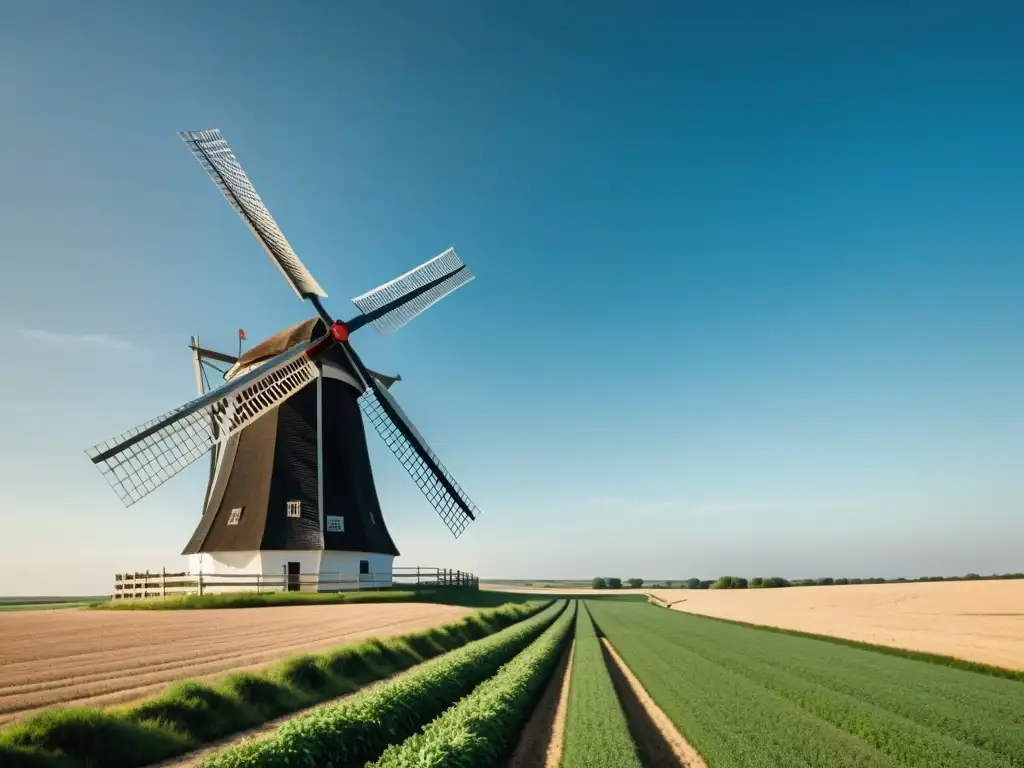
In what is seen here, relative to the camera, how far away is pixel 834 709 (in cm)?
1084

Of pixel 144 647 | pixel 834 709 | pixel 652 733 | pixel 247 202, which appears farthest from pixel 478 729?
pixel 247 202

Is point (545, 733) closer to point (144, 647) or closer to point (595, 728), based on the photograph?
point (595, 728)

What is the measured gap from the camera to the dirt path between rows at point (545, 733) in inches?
363

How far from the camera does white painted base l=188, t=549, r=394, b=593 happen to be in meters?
32.0

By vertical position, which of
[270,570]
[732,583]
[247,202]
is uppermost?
[247,202]

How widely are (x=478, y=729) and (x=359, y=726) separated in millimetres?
1745

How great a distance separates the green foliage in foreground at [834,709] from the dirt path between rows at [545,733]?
2.07 metres

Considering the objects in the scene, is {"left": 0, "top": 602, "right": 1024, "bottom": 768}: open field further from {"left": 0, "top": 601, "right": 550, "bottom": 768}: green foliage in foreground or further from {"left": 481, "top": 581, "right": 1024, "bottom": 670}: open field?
{"left": 481, "top": 581, "right": 1024, "bottom": 670}: open field

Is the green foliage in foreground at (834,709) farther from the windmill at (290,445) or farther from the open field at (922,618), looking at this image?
the windmill at (290,445)

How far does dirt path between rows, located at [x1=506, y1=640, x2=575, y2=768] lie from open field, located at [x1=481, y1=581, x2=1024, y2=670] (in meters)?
11.4

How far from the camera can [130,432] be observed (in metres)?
27.3

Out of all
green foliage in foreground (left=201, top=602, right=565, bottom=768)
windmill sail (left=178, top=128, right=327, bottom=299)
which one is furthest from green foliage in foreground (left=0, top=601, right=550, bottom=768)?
windmill sail (left=178, top=128, right=327, bottom=299)

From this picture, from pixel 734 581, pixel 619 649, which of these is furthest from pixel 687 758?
pixel 734 581

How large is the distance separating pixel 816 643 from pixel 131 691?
21.8 metres
